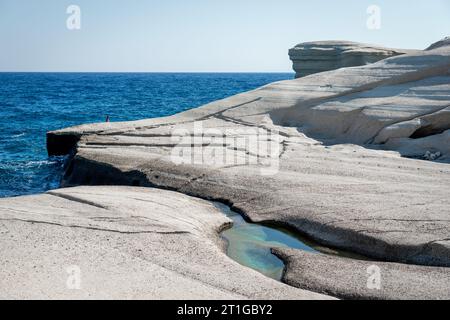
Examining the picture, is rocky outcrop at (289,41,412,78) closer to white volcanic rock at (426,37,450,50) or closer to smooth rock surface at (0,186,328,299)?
white volcanic rock at (426,37,450,50)

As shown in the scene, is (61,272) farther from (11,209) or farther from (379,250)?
(379,250)

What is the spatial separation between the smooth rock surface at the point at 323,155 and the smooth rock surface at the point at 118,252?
63.2 inches

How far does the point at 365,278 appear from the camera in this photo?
19.8 feet

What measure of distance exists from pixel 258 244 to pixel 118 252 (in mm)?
2228

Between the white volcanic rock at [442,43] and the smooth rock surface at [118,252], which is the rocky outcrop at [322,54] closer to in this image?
the white volcanic rock at [442,43]

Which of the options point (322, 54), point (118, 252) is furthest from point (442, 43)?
point (118, 252)

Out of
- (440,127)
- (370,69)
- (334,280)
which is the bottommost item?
(334,280)

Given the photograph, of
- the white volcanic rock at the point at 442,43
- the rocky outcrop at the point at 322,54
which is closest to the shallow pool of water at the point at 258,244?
the white volcanic rock at the point at 442,43

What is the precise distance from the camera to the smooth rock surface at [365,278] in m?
5.63

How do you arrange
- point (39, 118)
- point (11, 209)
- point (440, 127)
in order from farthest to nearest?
point (39, 118)
point (440, 127)
point (11, 209)
